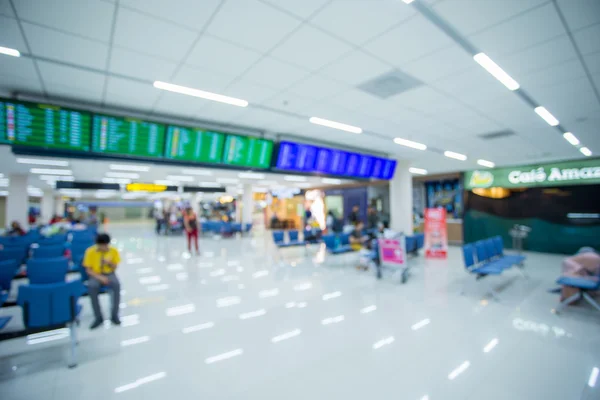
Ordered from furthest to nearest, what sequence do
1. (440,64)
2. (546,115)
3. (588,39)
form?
(546,115) < (440,64) < (588,39)

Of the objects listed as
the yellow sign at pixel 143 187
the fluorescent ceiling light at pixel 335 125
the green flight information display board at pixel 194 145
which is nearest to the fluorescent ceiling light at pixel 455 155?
the fluorescent ceiling light at pixel 335 125

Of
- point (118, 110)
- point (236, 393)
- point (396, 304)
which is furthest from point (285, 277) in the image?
point (118, 110)

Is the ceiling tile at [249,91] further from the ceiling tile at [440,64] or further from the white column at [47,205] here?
the white column at [47,205]

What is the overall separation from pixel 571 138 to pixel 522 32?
5.57 metres

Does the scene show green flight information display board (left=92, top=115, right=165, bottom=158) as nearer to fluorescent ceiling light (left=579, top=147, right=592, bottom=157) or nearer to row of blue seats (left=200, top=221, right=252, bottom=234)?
fluorescent ceiling light (left=579, top=147, right=592, bottom=157)

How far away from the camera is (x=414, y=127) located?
17.6ft

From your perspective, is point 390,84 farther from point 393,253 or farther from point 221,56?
point 393,253

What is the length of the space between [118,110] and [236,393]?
4.30m

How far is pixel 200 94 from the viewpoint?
12.6 feet

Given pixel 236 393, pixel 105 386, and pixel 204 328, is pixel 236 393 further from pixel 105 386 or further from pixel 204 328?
pixel 204 328

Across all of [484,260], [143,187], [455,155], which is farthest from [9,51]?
[143,187]

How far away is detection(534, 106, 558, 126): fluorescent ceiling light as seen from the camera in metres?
4.41

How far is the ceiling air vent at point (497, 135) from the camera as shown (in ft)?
18.9

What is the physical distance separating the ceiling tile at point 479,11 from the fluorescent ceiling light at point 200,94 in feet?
9.04
